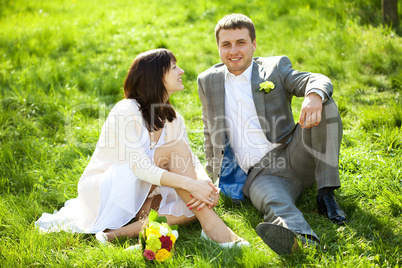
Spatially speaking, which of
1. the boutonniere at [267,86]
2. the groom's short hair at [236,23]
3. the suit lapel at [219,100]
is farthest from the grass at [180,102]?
the groom's short hair at [236,23]

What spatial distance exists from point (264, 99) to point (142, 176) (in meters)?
1.23

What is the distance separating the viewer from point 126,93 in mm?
3279

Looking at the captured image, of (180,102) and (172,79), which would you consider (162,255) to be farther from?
(180,102)

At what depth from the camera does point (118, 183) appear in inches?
118

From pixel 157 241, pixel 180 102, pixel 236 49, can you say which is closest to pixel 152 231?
pixel 157 241

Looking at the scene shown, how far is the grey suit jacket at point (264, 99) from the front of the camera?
3336 mm

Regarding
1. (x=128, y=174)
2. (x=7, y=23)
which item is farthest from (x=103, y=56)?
(x=128, y=174)

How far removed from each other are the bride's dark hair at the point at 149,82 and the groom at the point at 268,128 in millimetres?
542

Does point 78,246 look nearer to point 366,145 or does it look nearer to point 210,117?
point 210,117

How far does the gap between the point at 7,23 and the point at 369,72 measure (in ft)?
22.3

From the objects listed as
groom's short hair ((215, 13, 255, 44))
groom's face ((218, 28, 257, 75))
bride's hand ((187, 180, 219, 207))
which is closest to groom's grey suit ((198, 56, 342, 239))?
groom's face ((218, 28, 257, 75))

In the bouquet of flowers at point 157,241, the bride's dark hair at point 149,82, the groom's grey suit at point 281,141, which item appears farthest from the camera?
the bride's dark hair at point 149,82

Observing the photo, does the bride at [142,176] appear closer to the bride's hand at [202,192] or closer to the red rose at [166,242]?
the bride's hand at [202,192]

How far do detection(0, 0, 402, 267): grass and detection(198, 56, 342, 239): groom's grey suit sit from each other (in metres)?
0.22
